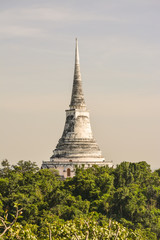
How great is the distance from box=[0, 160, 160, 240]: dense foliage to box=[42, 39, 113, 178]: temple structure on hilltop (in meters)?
20.4

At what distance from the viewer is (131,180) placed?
7038 centimetres

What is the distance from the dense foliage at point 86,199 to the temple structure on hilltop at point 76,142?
20363 mm

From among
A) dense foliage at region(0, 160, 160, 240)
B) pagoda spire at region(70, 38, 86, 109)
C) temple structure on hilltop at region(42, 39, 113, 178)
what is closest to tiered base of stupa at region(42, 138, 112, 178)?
temple structure on hilltop at region(42, 39, 113, 178)

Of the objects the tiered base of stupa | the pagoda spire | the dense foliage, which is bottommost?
the dense foliage

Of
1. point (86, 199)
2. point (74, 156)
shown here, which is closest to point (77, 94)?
point (74, 156)

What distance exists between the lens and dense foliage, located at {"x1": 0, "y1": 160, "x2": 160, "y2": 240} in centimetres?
5525

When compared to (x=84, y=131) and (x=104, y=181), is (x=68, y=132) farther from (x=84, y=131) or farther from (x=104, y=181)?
(x=104, y=181)

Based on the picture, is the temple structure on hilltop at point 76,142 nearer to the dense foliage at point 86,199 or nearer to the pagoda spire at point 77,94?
the pagoda spire at point 77,94

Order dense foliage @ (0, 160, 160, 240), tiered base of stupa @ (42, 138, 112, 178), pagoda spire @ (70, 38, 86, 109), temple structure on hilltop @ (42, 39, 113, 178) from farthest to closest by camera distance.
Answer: pagoda spire @ (70, 38, 86, 109) → temple structure on hilltop @ (42, 39, 113, 178) → tiered base of stupa @ (42, 138, 112, 178) → dense foliage @ (0, 160, 160, 240)

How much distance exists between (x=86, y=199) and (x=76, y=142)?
118 feet

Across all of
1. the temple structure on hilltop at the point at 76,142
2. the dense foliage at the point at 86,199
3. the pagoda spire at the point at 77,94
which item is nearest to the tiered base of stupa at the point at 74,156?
the temple structure on hilltop at the point at 76,142

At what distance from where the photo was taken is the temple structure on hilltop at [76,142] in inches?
3718

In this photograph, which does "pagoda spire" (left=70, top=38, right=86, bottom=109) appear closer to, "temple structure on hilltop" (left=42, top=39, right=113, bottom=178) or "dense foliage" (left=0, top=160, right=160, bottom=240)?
"temple structure on hilltop" (left=42, top=39, right=113, bottom=178)

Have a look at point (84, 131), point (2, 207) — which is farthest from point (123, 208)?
point (84, 131)
